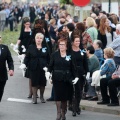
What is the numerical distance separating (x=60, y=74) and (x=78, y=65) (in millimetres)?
1030

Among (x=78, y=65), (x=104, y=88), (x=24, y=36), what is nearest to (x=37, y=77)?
(x=104, y=88)

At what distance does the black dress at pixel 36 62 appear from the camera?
16000mm

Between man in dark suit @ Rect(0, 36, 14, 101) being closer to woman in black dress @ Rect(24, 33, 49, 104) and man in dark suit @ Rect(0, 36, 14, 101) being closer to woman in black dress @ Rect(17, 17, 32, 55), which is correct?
woman in black dress @ Rect(24, 33, 49, 104)

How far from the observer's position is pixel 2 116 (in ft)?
47.6

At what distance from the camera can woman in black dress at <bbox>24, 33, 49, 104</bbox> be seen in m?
16.0

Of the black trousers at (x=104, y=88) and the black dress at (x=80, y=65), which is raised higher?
the black dress at (x=80, y=65)

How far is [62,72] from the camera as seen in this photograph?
44.7ft

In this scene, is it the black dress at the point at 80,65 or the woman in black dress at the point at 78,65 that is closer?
the woman in black dress at the point at 78,65

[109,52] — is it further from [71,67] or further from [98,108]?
[71,67]

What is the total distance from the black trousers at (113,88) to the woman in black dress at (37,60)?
1674 millimetres

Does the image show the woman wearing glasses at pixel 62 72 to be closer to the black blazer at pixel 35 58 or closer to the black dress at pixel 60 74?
the black dress at pixel 60 74

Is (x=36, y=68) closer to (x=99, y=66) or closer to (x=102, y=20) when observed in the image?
(x=99, y=66)

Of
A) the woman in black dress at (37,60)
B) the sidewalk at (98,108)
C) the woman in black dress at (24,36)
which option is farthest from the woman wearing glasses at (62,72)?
the woman in black dress at (24,36)

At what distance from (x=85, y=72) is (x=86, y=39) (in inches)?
125
